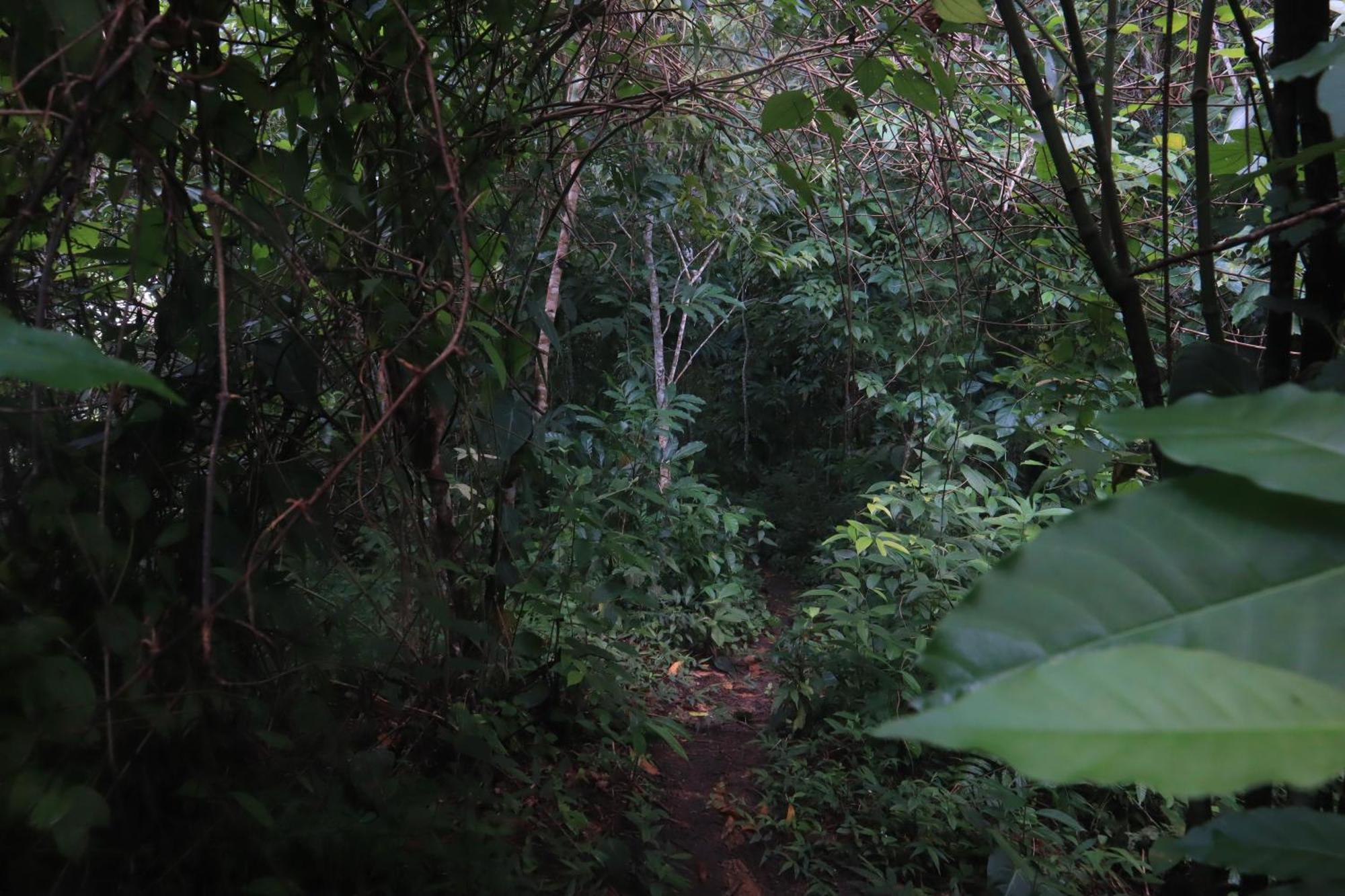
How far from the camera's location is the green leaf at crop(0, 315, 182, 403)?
338 mm

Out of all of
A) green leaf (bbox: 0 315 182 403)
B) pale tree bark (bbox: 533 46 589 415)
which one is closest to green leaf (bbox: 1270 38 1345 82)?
green leaf (bbox: 0 315 182 403)

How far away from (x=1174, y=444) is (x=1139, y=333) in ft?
2.04

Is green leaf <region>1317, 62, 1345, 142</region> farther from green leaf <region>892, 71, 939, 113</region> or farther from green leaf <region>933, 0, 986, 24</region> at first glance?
green leaf <region>892, 71, 939, 113</region>

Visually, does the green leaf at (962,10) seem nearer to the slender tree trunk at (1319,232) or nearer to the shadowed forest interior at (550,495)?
the shadowed forest interior at (550,495)

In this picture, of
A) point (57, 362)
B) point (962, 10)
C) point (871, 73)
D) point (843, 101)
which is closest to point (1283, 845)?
point (57, 362)

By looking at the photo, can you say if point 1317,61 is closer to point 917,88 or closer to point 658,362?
point 917,88

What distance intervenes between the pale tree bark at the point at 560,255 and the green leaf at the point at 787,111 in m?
0.69

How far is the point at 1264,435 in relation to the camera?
35cm

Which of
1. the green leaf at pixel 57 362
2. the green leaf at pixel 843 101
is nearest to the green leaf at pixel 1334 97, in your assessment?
the green leaf at pixel 57 362

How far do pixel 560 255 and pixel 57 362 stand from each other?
2.48 m

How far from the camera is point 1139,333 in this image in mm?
885

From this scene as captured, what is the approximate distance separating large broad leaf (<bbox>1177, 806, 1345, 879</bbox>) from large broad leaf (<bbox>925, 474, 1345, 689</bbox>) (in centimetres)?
17

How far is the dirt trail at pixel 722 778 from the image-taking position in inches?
96.6

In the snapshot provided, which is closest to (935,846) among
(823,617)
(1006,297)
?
(823,617)
